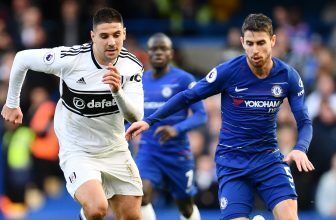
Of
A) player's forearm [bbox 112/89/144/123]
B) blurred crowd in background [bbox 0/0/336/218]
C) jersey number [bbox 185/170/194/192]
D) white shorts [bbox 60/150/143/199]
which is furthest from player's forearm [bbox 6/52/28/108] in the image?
blurred crowd in background [bbox 0/0/336/218]

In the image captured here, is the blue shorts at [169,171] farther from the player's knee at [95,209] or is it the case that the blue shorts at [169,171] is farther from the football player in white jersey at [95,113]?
the player's knee at [95,209]

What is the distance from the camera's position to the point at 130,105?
8.54m

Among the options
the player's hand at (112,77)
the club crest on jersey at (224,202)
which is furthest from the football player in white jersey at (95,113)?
the club crest on jersey at (224,202)

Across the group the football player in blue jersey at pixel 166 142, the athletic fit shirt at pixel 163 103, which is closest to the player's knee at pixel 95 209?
the football player in blue jersey at pixel 166 142

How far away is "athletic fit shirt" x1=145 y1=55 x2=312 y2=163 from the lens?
28.9 feet

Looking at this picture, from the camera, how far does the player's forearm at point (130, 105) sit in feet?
27.7

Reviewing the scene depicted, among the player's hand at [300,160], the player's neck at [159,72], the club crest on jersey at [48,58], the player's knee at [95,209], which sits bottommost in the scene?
the player's knee at [95,209]

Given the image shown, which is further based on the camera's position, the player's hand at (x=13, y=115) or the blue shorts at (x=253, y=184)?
the player's hand at (x=13, y=115)

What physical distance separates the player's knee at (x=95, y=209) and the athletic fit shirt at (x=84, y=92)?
642 mm

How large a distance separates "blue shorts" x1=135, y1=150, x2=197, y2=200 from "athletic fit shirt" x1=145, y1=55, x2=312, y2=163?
2267 mm

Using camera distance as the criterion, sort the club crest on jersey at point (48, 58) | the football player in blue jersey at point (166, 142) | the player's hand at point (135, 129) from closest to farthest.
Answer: the player's hand at point (135, 129)
the club crest on jersey at point (48, 58)
the football player in blue jersey at point (166, 142)

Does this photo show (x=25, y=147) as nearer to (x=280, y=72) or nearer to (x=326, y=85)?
(x=326, y=85)

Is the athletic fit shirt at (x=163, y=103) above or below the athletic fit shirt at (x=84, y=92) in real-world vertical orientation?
below

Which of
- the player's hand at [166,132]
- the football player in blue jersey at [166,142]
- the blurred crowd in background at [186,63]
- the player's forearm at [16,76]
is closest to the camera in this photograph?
the player's forearm at [16,76]
